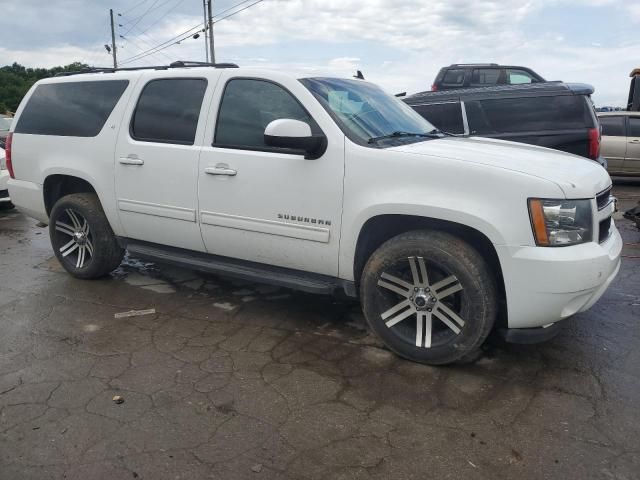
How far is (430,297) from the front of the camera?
326 centimetres

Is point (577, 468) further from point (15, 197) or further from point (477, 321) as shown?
point (15, 197)

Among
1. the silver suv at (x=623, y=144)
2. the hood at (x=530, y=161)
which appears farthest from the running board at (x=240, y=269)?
the silver suv at (x=623, y=144)

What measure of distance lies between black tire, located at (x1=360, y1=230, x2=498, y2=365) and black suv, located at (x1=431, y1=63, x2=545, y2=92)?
834 centimetres

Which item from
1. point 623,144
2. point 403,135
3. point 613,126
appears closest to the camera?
point 403,135

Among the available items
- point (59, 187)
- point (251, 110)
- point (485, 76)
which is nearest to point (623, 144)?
point (485, 76)

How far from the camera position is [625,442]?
8.34 feet

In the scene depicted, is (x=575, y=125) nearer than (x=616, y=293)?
No

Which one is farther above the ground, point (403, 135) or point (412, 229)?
point (403, 135)

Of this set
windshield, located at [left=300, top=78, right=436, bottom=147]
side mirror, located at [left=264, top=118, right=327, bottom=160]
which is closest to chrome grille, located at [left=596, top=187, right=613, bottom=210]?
windshield, located at [left=300, top=78, right=436, bottom=147]

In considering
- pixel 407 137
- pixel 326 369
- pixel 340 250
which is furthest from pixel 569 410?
pixel 407 137

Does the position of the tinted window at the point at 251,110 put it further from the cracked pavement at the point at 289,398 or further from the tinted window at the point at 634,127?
the tinted window at the point at 634,127

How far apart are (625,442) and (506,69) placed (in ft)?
31.3

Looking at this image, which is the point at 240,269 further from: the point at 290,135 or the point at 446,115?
the point at 446,115

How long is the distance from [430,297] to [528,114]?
4.54 m
